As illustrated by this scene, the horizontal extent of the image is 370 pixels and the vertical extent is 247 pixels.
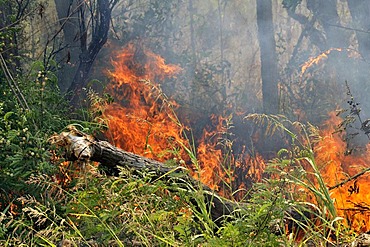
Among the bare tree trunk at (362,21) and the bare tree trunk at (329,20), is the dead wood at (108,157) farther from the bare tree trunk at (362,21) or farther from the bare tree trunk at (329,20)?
the bare tree trunk at (329,20)

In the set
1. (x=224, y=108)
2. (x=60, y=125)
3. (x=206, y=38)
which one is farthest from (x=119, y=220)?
(x=206, y=38)

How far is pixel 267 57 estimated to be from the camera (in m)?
9.82

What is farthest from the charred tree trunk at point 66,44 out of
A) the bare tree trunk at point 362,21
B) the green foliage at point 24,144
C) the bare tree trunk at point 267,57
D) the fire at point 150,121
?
the bare tree trunk at point 362,21

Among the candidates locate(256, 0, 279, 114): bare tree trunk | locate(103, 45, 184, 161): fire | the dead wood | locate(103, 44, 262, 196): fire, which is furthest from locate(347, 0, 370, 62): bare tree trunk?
the dead wood

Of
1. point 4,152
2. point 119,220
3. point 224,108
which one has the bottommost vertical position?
point 224,108

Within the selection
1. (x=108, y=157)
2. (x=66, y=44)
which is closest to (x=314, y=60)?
(x=66, y=44)

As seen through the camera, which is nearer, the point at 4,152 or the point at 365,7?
the point at 4,152

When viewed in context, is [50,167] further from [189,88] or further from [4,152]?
[189,88]

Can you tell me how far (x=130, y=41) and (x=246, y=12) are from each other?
428cm

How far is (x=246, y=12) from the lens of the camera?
503 inches

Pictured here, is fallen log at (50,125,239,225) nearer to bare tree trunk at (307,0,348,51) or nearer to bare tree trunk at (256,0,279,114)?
bare tree trunk at (256,0,279,114)

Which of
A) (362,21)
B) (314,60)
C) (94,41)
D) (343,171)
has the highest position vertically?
(94,41)

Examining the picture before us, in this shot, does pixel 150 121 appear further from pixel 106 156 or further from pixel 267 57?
pixel 106 156

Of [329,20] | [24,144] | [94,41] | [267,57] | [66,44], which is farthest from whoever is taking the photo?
[329,20]
